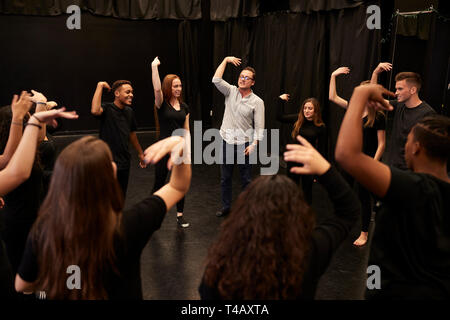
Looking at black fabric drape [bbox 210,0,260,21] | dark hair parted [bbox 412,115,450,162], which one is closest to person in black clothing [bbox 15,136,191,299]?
dark hair parted [bbox 412,115,450,162]

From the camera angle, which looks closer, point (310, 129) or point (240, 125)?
point (310, 129)

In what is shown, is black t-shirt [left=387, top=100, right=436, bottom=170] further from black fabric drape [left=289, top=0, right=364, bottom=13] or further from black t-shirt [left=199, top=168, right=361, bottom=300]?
black fabric drape [left=289, top=0, right=364, bottom=13]

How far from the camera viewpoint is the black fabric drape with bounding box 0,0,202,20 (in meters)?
7.14

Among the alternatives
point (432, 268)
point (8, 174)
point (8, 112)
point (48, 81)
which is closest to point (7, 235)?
point (8, 112)

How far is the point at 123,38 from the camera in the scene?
26.3 feet

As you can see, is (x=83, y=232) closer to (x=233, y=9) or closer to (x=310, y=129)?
(x=310, y=129)

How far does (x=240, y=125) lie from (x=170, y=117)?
2.55 ft

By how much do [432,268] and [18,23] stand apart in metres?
8.09

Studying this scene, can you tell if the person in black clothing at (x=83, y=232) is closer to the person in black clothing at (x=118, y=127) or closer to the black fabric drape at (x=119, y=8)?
the person in black clothing at (x=118, y=127)

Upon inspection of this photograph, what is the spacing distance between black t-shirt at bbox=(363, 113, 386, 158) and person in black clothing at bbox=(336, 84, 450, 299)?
70.1 inches

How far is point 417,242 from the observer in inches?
55.5

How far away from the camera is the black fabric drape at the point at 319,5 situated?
4.66 meters

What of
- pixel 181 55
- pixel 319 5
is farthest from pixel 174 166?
pixel 181 55
